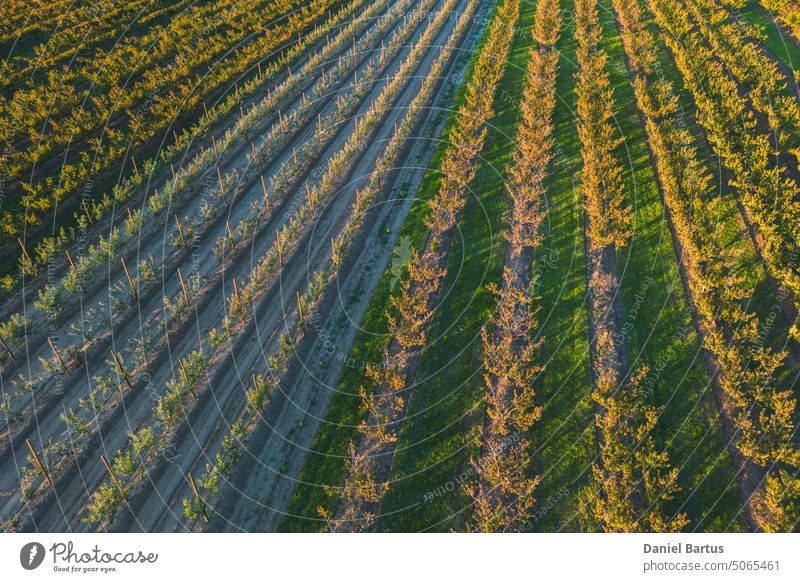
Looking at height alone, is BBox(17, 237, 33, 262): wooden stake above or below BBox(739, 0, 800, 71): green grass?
below

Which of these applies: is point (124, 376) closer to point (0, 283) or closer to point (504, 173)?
point (0, 283)

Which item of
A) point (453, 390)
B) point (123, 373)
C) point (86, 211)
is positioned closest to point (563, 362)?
point (453, 390)

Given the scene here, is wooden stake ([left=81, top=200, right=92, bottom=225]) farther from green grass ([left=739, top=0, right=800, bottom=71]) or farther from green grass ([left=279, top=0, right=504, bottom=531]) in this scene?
green grass ([left=739, top=0, right=800, bottom=71])

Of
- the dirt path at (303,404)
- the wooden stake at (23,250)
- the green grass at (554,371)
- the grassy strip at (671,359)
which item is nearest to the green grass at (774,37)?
the green grass at (554,371)

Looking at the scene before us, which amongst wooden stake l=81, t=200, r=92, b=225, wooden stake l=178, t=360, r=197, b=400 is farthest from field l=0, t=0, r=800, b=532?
wooden stake l=81, t=200, r=92, b=225

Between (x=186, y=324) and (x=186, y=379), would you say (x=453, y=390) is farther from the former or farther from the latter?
(x=186, y=324)

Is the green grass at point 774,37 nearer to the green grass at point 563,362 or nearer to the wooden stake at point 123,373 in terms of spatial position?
the green grass at point 563,362
